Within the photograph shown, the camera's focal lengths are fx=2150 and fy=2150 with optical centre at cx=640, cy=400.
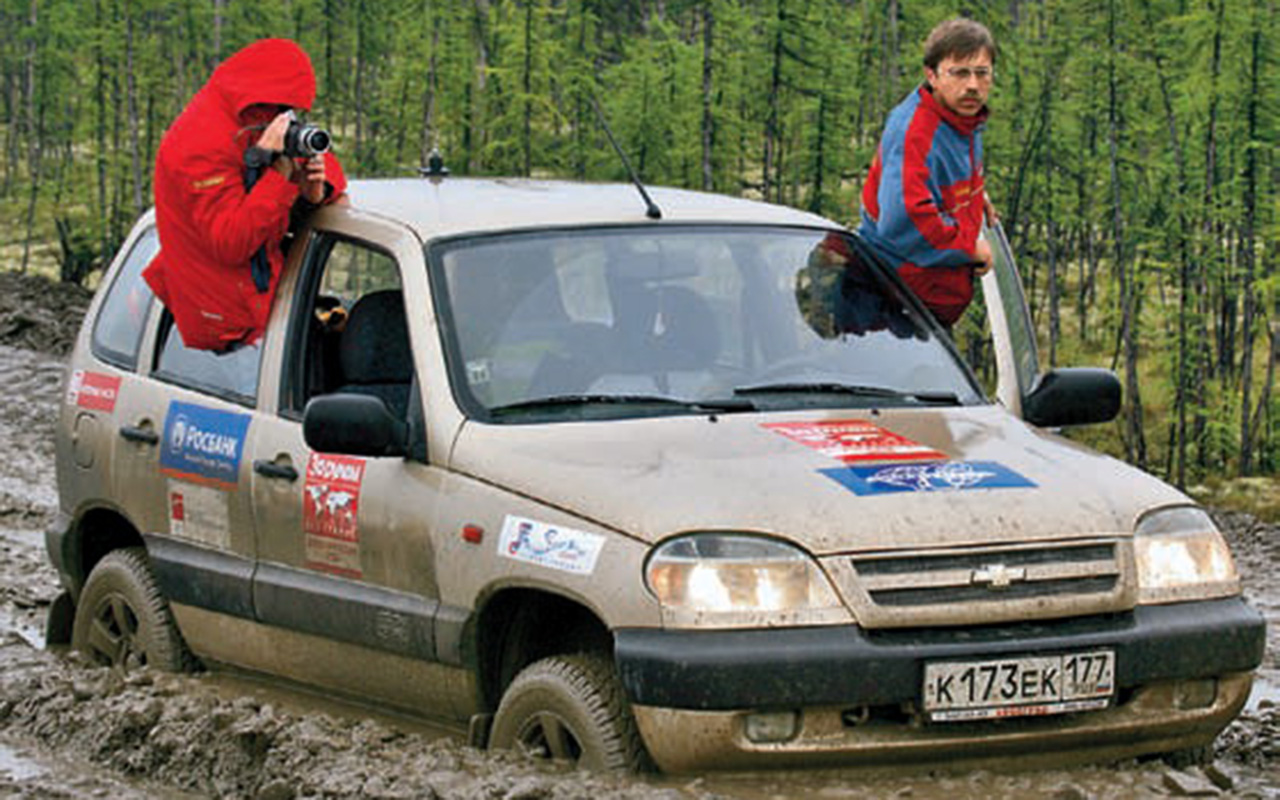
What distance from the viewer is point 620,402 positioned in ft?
18.9

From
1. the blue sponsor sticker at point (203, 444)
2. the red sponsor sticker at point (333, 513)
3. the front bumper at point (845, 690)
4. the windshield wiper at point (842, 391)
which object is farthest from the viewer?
the blue sponsor sticker at point (203, 444)

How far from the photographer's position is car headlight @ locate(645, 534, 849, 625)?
15.8 ft

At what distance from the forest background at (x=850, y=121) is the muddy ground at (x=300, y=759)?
16348 mm

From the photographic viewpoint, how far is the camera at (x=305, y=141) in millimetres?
6684

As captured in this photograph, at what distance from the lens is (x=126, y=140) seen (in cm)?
7169

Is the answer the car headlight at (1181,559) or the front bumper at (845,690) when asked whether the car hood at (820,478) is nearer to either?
the car headlight at (1181,559)

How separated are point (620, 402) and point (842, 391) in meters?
0.68

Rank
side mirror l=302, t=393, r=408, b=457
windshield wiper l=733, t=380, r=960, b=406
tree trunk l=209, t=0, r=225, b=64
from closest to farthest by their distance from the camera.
A: 1. side mirror l=302, t=393, r=408, b=457
2. windshield wiper l=733, t=380, r=960, b=406
3. tree trunk l=209, t=0, r=225, b=64

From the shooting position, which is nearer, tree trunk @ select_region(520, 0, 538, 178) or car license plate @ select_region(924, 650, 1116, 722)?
car license plate @ select_region(924, 650, 1116, 722)

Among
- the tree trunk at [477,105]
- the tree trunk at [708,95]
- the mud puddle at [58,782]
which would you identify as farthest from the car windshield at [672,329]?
the tree trunk at [477,105]

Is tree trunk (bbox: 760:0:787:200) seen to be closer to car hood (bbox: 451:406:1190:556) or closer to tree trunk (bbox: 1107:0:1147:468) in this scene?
tree trunk (bbox: 1107:0:1147:468)

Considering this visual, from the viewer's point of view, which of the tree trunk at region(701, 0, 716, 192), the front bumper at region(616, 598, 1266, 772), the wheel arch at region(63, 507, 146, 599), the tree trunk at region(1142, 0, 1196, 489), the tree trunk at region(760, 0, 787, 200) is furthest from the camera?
the tree trunk at region(760, 0, 787, 200)

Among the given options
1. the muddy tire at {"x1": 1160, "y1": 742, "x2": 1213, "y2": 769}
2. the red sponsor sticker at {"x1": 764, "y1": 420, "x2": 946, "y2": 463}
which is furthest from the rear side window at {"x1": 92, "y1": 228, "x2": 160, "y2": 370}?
the muddy tire at {"x1": 1160, "y1": 742, "x2": 1213, "y2": 769}

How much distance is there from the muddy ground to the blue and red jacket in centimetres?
172
